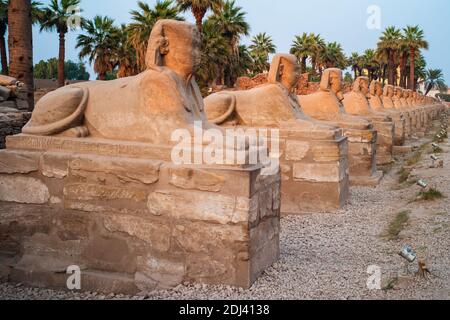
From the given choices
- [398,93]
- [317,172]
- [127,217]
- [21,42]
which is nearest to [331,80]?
[317,172]

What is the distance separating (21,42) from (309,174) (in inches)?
243

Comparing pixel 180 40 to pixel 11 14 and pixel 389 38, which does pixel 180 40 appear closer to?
pixel 11 14

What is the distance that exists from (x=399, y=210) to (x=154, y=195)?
13.9 ft

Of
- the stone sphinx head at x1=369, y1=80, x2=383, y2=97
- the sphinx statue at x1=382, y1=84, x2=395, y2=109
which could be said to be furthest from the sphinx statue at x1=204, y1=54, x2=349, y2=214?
the sphinx statue at x1=382, y1=84, x2=395, y2=109

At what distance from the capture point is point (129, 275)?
146 inches

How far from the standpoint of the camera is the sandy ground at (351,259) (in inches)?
141

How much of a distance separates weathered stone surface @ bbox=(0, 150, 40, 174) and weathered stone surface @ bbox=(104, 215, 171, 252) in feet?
2.46

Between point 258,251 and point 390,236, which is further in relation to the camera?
point 390,236

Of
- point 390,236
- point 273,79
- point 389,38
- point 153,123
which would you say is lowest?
point 390,236

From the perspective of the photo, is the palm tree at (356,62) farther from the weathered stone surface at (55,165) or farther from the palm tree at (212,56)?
the weathered stone surface at (55,165)

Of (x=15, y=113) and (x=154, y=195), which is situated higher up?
(x=15, y=113)

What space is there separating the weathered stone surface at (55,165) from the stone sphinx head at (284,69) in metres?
3.73

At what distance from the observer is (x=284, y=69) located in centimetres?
698

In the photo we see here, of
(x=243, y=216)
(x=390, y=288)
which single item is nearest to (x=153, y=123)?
(x=243, y=216)
